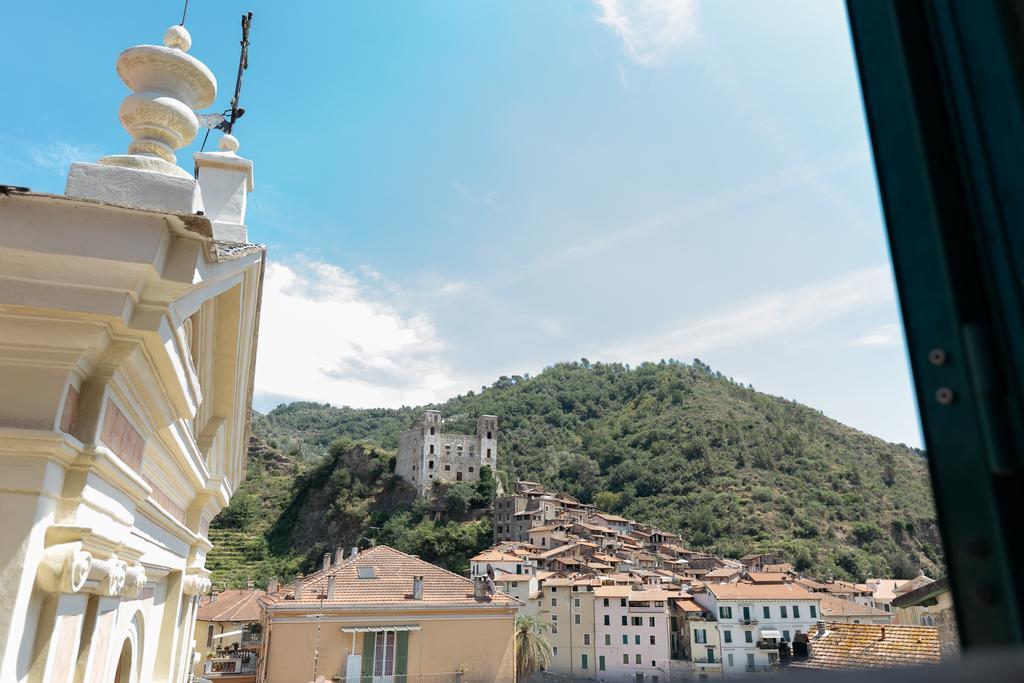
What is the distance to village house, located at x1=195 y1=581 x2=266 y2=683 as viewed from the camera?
68.8ft

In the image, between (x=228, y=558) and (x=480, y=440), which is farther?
(x=480, y=440)

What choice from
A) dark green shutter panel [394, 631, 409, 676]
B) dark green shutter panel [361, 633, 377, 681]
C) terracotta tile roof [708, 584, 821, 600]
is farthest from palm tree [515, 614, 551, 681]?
terracotta tile roof [708, 584, 821, 600]

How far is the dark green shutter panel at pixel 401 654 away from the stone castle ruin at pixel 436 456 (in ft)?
167

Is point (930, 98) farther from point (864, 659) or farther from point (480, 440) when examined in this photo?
point (480, 440)

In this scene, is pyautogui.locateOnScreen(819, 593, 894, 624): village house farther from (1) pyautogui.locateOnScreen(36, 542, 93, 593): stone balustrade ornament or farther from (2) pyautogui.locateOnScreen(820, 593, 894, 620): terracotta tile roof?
(1) pyautogui.locateOnScreen(36, 542, 93, 593): stone balustrade ornament

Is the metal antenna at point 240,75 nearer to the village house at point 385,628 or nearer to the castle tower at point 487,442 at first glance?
the village house at point 385,628

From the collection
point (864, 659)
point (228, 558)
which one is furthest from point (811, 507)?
point (864, 659)

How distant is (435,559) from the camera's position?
193 feet

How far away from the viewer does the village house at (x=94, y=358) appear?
2.27 m

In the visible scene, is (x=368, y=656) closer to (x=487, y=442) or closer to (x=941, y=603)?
(x=941, y=603)

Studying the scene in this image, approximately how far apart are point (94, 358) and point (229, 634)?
1101 inches

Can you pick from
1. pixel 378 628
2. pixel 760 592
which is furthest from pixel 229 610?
pixel 760 592

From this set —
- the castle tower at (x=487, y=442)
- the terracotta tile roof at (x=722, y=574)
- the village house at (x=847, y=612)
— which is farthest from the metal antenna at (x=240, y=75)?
the castle tower at (x=487, y=442)

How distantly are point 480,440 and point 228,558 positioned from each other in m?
28.2
